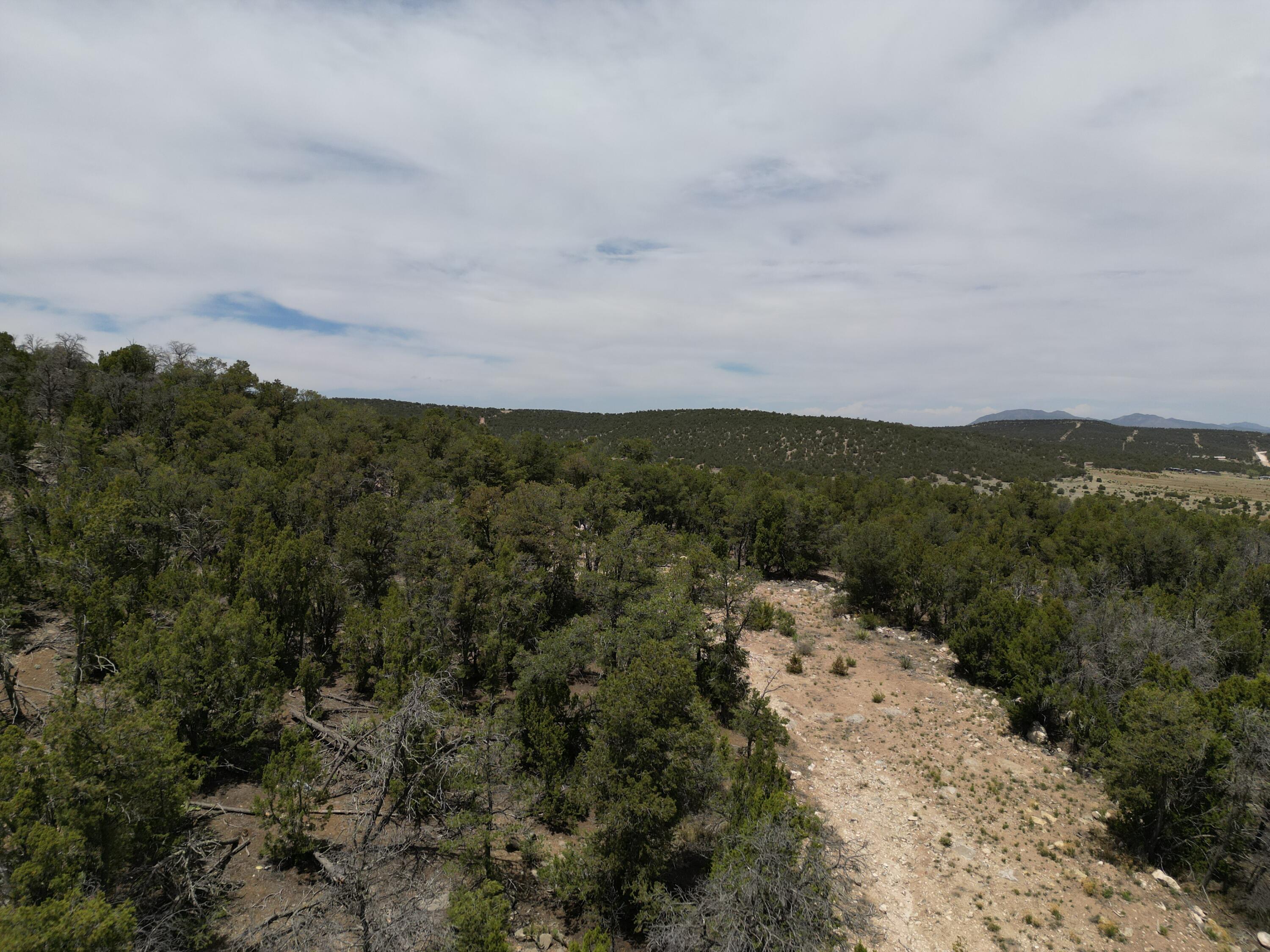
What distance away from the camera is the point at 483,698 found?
61.1 ft

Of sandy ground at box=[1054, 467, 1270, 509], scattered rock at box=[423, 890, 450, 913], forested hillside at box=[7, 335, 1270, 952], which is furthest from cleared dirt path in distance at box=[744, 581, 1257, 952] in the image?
sandy ground at box=[1054, 467, 1270, 509]

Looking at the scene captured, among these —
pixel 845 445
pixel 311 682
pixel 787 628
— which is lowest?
pixel 787 628

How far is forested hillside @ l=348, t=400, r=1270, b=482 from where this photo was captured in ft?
253

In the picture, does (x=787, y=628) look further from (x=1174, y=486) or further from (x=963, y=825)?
(x=1174, y=486)

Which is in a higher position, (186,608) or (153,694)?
(186,608)

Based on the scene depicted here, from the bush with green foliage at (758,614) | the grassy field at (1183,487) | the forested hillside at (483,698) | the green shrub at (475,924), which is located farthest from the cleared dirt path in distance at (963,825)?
the grassy field at (1183,487)

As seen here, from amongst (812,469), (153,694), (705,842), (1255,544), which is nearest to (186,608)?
(153,694)

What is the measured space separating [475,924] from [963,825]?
1457cm

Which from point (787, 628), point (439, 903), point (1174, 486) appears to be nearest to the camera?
point (439, 903)

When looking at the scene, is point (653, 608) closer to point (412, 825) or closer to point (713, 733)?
point (713, 733)

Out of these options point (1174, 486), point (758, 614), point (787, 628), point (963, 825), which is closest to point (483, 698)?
point (758, 614)

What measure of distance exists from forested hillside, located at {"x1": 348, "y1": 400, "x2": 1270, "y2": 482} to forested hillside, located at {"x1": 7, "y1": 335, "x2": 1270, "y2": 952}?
135 feet

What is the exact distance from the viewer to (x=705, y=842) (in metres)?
13.9

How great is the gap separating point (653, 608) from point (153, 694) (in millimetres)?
12748
